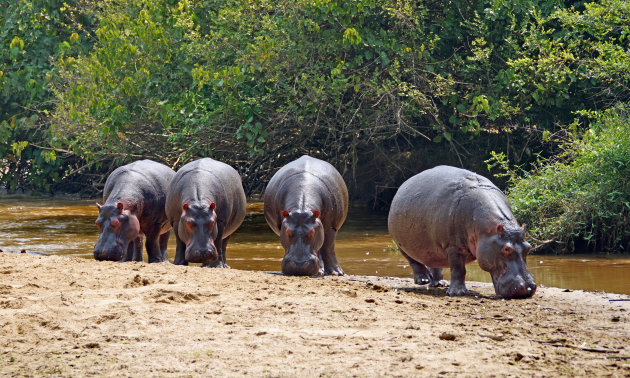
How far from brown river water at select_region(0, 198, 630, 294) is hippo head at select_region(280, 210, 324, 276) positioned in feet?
5.73

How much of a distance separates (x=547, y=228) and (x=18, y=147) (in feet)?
34.1

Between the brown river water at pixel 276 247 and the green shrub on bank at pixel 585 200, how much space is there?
32 cm

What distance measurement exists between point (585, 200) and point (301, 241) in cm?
427

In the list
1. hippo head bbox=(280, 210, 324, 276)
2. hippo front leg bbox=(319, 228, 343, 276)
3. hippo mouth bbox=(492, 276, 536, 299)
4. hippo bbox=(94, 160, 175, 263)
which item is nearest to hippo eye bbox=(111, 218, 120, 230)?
hippo bbox=(94, 160, 175, 263)

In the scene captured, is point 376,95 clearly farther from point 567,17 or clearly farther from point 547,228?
point 547,228

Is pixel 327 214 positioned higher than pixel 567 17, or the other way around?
pixel 567 17

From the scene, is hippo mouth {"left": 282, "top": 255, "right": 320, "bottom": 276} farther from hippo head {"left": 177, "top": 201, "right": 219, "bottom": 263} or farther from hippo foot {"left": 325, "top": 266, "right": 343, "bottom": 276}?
hippo foot {"left": 325, "top": 266, "right": 343, "bottom": 276}

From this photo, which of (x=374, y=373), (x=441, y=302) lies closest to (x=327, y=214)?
(x=441, y=302)

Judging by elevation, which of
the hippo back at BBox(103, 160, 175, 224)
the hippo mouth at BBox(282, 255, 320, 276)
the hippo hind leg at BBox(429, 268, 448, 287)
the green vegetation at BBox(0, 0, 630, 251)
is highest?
the green vegetation at BBox(0, 0, 630, 251)

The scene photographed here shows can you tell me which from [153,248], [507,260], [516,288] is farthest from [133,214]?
[516,288]

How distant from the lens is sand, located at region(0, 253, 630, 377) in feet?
16.9

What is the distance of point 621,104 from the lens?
1355 centimetres

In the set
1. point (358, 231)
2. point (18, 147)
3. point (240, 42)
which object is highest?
point (240, 42)

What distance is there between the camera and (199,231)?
31.5 feet
